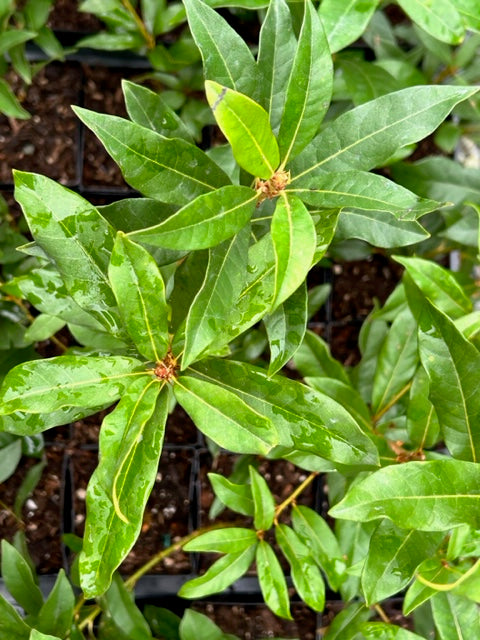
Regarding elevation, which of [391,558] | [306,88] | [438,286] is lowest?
[391,558]

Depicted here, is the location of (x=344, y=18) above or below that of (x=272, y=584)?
above

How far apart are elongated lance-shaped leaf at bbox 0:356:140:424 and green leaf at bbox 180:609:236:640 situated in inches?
23.2

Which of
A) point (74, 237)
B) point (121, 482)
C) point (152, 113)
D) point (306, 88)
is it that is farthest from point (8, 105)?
point (121, 482)

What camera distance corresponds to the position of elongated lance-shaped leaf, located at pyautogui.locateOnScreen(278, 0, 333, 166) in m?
0.75

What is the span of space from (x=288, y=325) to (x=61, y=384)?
0.28 meters

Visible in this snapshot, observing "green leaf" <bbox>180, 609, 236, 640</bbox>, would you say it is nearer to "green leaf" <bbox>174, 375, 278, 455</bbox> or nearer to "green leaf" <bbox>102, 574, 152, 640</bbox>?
"green leaf" <bbox>102, 574, 152, 640</bbox>

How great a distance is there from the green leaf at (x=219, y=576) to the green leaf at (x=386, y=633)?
26 cm

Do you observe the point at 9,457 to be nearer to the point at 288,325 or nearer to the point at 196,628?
the point at 196,628

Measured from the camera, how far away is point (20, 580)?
3.87ft

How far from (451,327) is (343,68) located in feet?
2.15

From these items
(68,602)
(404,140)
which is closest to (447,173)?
(404,140)

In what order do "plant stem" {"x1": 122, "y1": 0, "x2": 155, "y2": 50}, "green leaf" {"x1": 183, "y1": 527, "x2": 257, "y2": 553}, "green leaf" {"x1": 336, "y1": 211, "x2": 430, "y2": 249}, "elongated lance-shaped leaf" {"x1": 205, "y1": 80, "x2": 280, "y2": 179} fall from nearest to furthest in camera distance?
"elongated lance-shaped leaf" {"x1": 205, "y1": 80, "x2": 280, "y2": 179}
"green leaf" {"x1": 336, "y1": 211, "x2": 430, "y2": 249}
"green leaf" {"x1": 183, "y1": 527, "x2": 257, "y2": 553}
"plant stem" {"x1": 122, "y1": 0, "x2": 155, "y2": 50}

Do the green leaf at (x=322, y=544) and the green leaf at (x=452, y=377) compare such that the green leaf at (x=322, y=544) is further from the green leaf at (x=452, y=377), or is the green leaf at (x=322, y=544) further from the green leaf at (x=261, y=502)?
the green leaf at (x=452, y=377)

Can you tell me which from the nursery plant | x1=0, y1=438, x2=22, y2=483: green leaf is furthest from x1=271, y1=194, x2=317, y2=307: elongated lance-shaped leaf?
x1=0, y1=438, x2=22, y2=483: green leaf
